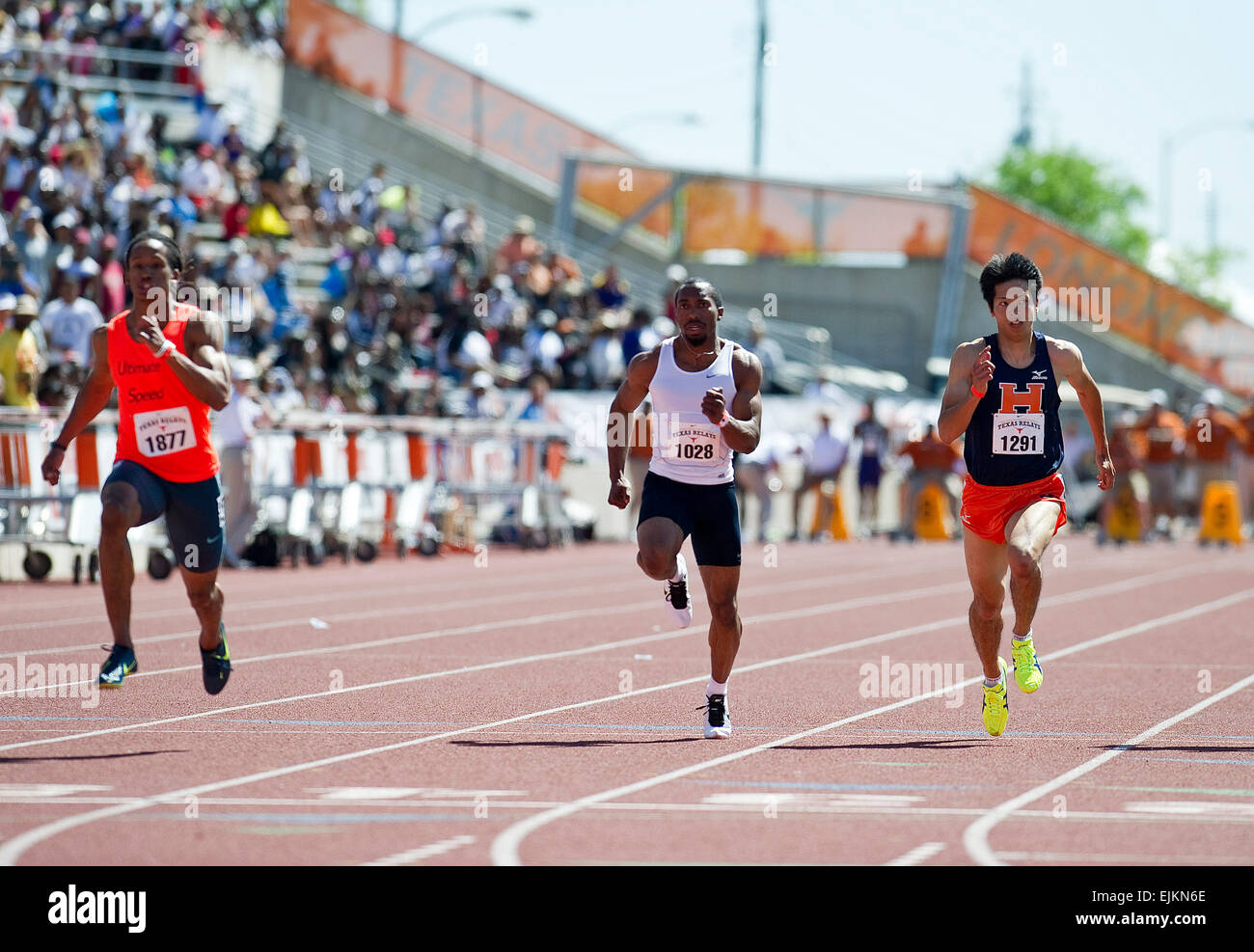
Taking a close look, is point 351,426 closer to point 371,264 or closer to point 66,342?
point 66,342

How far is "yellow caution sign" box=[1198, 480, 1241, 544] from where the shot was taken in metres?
31.8

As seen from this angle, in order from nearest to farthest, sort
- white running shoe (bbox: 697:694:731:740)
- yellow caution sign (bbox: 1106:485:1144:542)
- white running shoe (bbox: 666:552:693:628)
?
white running shoe (bbox: 697:694:731:740) < white running shoe (bbox: 666:552:693:628) < yellow caution sign (bbox: 1106:485:1144:542)

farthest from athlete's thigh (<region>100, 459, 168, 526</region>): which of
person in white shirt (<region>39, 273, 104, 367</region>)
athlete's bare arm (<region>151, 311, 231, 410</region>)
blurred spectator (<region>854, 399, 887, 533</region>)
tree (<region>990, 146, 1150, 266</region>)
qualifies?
tree (<region>990, 146, 1150, 266</region>)

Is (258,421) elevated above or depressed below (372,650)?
above

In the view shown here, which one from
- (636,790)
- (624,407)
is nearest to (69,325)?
(624,407)

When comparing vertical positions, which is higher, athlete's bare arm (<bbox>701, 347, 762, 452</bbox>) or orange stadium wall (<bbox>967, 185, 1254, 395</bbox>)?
orange stadium wall (<bbox>967, 185, 1254, 395</bbox>)

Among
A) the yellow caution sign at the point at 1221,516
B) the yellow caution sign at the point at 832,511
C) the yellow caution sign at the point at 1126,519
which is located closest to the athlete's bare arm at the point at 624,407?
the yellow caution sign at the point at 832,511

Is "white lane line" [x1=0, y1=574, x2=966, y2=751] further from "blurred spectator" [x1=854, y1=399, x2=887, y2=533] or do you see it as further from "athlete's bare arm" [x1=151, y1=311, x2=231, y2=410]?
"blurred spectator" [x1=854, y1=399, x2=887, y2=533]

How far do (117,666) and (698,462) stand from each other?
9.66 ft

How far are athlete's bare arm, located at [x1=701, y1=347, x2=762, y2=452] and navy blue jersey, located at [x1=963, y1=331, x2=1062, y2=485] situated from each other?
1.02 meters

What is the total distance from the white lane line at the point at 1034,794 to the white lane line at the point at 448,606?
5717 mm
